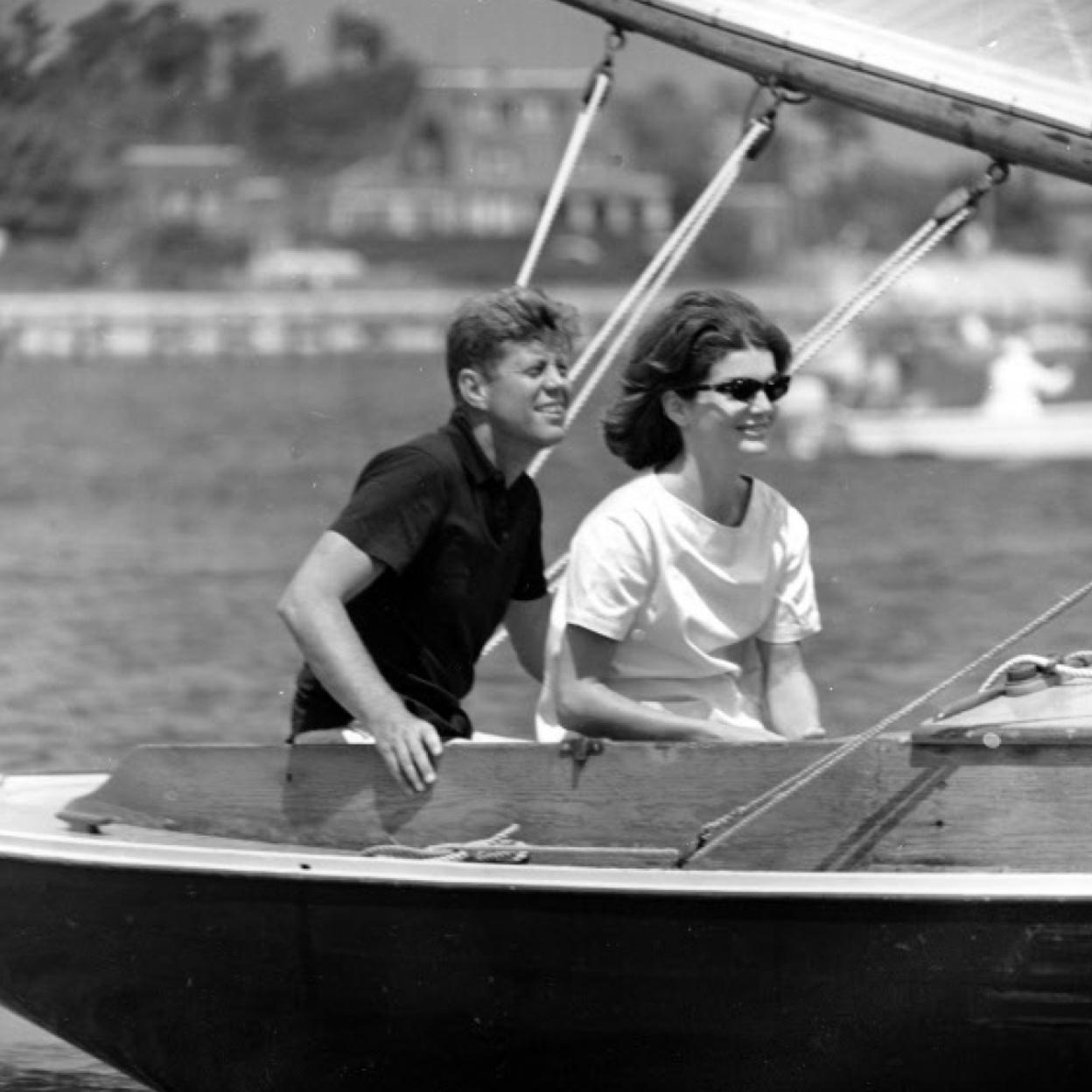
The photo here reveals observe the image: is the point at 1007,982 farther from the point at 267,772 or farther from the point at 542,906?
the point at 267,772

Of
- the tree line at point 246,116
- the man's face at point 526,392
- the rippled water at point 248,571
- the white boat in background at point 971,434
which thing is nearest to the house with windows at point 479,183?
the tree line at point 246,116

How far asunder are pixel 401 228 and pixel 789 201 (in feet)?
74.3

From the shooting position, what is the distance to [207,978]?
5434mm

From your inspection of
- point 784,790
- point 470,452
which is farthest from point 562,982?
point 470,452

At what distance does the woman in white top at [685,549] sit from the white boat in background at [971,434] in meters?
28.8

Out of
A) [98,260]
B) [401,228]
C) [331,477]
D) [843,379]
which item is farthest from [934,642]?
[401,228]

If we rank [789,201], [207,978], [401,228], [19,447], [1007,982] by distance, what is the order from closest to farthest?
[1007,982] < [207,978] < [19,447] < [401,228] < [789,201]

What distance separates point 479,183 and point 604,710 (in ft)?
287

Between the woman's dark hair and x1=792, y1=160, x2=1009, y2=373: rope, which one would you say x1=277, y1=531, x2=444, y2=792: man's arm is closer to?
the woman's dark hair

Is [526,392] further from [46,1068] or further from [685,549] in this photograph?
[46,1068]

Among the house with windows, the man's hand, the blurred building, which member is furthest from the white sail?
the blurred building

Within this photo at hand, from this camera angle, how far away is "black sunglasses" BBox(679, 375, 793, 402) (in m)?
5.54

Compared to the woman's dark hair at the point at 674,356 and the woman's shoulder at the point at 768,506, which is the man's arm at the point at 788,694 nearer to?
the woman's shoulder at the point at 768,506

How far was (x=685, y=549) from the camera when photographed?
18.1ft
